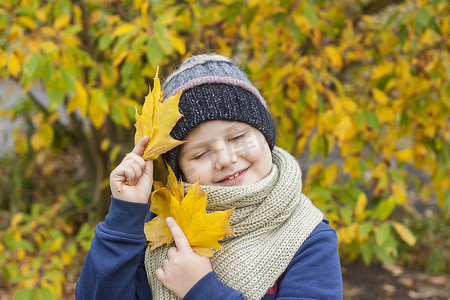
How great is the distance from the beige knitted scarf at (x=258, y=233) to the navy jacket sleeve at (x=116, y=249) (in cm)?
13

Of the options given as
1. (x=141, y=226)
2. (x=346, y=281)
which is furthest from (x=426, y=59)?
(x=346, y=281)

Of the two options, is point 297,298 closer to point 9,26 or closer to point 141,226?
point 141,226

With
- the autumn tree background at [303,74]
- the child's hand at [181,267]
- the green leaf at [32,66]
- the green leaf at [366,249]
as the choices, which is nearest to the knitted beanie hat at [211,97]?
the child's hand at [181,267]

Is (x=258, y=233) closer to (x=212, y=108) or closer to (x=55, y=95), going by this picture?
(x=212, y=108)

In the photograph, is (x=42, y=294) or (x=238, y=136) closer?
(x=238, y=136)

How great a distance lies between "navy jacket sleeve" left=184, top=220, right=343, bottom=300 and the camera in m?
1.11

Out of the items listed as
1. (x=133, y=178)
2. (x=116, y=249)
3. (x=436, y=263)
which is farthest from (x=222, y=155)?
(x=436, y=263)

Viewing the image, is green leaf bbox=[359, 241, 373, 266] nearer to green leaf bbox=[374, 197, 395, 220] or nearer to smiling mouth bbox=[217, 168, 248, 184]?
green leaf bbox=[374, 197, 395, 220]

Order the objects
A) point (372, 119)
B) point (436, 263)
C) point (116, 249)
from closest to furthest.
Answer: point (116, 249)
point (372, 119)
point (436, 263)

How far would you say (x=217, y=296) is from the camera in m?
1.09

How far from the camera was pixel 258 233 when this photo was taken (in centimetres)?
123

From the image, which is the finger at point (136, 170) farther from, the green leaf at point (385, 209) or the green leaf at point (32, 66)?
the green leaf at point (385, 209)

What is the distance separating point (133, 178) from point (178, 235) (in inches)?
7.6

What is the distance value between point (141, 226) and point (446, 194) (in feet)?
6.06
